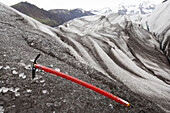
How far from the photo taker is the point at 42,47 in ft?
20.3

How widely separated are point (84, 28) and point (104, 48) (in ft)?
35.7

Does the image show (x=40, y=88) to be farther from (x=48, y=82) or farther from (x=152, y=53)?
(x=152, y=53)

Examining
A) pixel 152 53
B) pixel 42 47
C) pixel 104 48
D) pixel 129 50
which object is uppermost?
pixel 42 47

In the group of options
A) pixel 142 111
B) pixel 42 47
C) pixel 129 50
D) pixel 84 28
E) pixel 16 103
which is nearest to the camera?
pixel 16 103

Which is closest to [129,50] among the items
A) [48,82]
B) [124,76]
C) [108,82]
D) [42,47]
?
[124,76]

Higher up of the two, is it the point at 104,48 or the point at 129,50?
the point at 104,48

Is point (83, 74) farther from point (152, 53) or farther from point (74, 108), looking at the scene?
point (152, 53)

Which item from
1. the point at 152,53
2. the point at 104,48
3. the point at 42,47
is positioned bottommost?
the point at 152,53

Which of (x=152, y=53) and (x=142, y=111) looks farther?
(x=152, y=53)

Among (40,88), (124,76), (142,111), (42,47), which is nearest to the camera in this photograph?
(40,88)

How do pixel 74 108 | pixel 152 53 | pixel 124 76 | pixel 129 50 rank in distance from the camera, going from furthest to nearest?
pixel 152 53
pixel 129 50
pixel 124 76
pixel 74 108

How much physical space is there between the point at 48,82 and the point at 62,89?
0.63 m

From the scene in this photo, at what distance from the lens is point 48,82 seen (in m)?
3.66

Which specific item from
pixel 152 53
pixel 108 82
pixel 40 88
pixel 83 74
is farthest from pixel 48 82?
pixel 152 53
